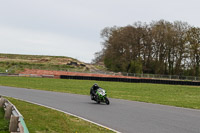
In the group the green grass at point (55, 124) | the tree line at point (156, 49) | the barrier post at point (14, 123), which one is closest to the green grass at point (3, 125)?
the green grass at point (55, 124)

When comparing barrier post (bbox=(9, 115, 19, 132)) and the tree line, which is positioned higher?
the tree line

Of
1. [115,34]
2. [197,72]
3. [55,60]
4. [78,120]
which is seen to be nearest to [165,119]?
[78,120]

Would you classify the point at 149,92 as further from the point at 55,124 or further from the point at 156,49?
the point at 156,49

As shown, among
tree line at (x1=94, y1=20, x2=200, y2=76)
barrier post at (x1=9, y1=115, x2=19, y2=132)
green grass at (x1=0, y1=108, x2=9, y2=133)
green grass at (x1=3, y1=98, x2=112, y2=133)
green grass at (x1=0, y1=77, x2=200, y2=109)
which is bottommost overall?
green grass at (x1=3, y1=98, x2=112, y2=133)

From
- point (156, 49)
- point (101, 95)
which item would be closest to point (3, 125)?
point (101, 95)

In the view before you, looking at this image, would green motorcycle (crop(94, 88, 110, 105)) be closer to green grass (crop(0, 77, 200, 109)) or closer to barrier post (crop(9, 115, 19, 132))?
green grass (crop(0, 77, 200, 109))

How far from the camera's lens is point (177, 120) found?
1112 cm

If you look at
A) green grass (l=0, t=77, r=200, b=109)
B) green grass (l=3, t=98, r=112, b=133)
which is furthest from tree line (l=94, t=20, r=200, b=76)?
green grass (l=3, t=98, r=112, b=133)

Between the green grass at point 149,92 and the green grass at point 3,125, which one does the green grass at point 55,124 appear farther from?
the green grass at point 149,92

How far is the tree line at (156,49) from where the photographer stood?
70.1 m

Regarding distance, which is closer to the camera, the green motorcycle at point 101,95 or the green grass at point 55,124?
the green grass at point 55,124

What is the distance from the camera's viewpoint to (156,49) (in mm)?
74688

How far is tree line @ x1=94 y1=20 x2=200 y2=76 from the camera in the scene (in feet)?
230

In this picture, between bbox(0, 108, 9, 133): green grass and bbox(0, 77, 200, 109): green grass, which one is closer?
bbox(0, 108, 9, 133): green grass
